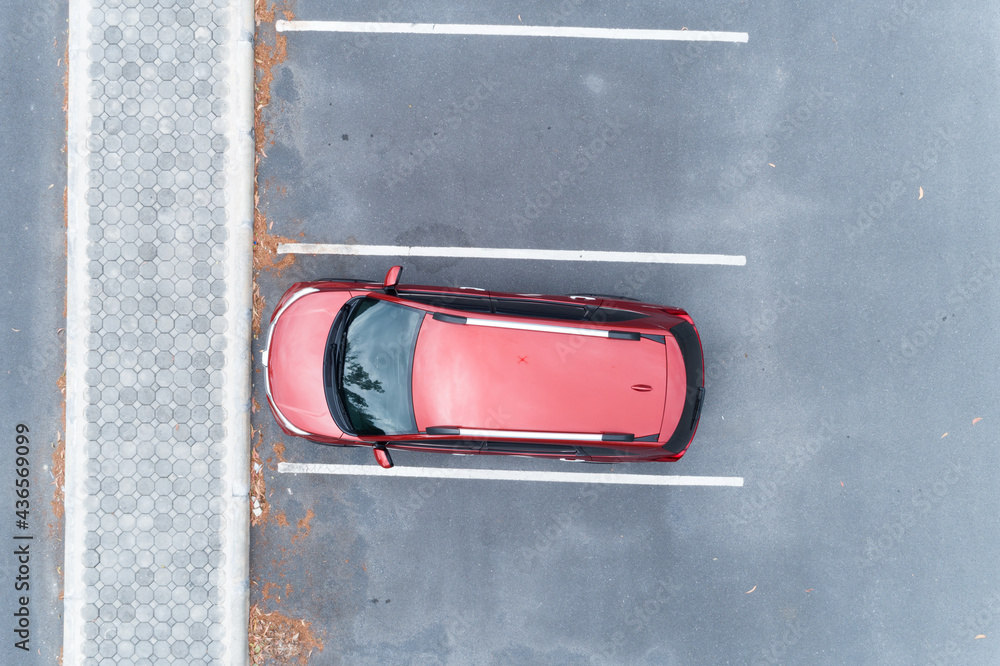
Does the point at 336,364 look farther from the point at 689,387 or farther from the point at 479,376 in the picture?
the point at 689,387

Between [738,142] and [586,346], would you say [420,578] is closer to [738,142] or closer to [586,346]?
[586,346]

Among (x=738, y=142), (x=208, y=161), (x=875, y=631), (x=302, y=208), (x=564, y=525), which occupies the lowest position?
(x=875, y=631)

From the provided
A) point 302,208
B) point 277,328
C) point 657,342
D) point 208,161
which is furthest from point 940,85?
point 208,161

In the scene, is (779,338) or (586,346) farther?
(779,338)

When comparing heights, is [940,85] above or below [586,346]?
above

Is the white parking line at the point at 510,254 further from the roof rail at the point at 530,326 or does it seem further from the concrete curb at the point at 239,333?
the roof rail at the point at 530,326

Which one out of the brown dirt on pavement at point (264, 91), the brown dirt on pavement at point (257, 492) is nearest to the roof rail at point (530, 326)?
the brown dirt on pavement at point (264, 91)

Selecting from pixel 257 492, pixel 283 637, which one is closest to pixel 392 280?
pixel 257 492
